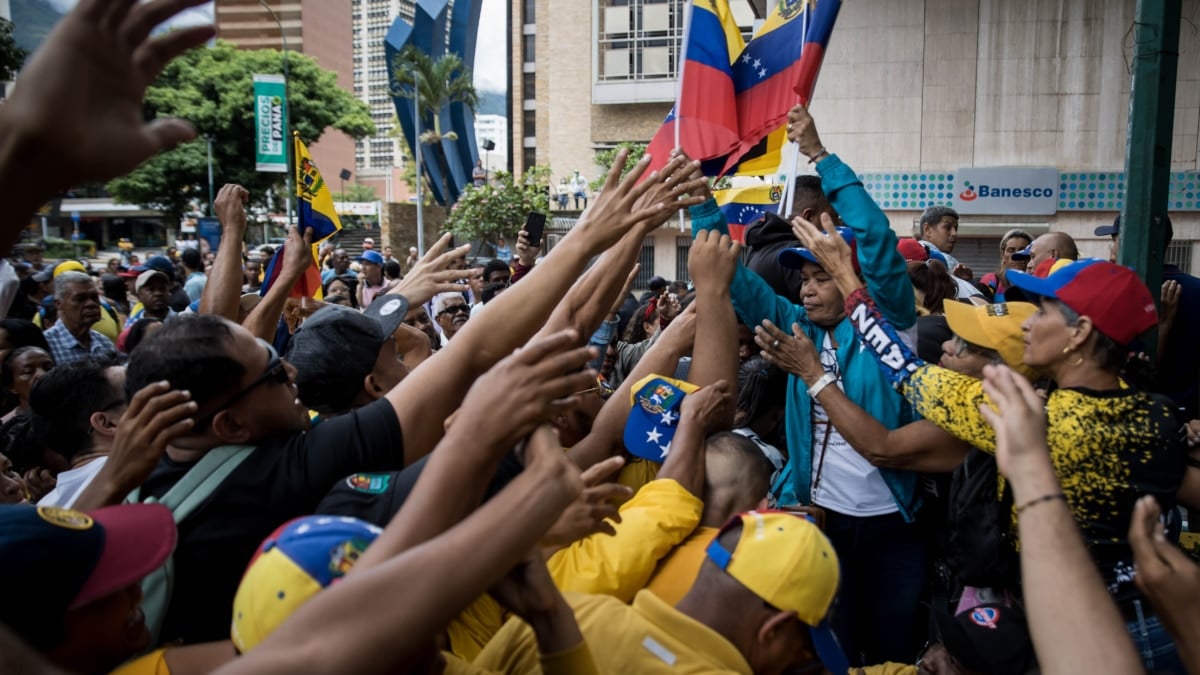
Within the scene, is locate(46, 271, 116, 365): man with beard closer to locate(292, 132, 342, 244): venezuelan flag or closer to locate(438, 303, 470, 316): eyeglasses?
locate(292, 132, 342, 244): venezuelan flag

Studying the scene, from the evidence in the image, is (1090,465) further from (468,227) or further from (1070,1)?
(468,227)

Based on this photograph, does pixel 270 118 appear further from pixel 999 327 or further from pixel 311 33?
pixel 311 33

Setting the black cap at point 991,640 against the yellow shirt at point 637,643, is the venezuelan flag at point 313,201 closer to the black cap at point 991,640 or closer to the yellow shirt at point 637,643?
the yellow shirt at point 637,643

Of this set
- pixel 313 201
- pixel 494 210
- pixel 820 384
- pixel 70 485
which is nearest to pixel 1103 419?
pixel 820 384

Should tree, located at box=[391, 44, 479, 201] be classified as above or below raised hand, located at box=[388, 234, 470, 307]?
above

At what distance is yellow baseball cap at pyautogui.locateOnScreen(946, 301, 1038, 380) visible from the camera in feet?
9.00

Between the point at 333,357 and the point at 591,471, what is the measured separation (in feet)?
3.66

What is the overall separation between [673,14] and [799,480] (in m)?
38.2

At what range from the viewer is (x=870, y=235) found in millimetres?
3092

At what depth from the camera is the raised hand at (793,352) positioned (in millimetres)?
3148

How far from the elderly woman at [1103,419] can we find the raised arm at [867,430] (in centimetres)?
43

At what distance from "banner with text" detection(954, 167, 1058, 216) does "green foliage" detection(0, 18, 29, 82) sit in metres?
23.1

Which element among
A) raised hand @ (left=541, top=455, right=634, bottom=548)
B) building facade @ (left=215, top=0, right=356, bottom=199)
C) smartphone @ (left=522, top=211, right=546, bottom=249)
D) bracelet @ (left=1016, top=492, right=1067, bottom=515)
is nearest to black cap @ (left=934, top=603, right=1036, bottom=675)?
bracelet @ (left=1016, top=492, right=1067, bottom=515)

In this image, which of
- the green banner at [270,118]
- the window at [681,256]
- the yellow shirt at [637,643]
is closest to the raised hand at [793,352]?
the yellow shirt at [637,643]
